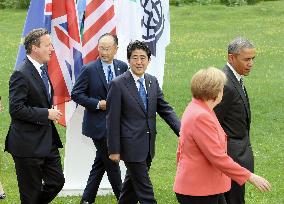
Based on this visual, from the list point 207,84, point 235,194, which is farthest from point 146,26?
point 207,84

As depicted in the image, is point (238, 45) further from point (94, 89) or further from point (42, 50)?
point (94, 89)

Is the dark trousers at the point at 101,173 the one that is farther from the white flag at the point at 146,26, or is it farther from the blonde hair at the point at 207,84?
the blonde hair at the point at 207,84

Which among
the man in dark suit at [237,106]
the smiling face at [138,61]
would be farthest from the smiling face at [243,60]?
the smiling face at [138,61]

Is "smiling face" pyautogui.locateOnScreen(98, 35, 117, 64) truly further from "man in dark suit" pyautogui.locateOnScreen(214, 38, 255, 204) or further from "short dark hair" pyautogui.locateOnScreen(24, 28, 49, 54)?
"man in dark suit" pyautogui.locateOnScreen(214, 38, 255, 204)

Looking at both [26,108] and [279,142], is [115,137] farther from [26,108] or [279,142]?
[279,142]

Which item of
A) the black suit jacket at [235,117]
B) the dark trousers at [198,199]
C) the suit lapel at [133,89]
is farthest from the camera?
the suit lapel at [133,89]

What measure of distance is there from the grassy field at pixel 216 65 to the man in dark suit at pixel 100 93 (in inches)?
28.4

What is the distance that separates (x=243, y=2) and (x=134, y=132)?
35298 millimetres

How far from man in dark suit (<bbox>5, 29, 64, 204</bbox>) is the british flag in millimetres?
1244

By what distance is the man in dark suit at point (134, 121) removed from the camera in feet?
26.0

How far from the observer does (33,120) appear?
766 cm

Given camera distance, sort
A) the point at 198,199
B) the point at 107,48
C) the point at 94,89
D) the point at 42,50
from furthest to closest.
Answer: the point at 94,89 < the point at 107,48 < the point at 42,50 < the point at 198,199

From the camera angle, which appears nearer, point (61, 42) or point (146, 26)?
point (61, 42)

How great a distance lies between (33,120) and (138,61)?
1182 mm
